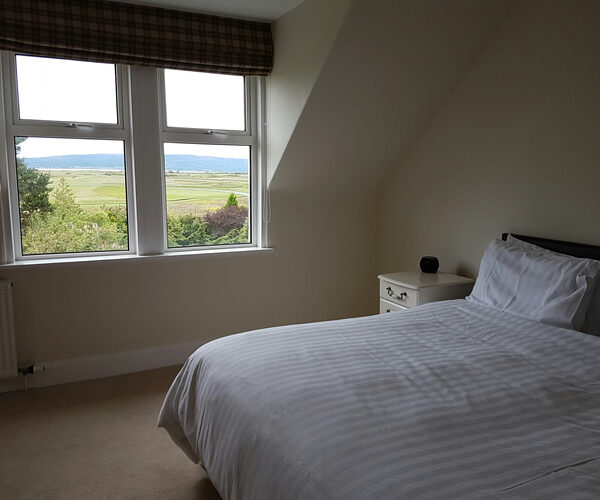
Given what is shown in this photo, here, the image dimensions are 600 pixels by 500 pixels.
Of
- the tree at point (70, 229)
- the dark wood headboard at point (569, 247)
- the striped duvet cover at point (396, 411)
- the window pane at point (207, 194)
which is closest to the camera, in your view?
the striped duvet cover at point (396, 411)

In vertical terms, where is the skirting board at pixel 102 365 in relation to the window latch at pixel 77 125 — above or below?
below

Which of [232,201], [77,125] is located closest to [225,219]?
[232,201]

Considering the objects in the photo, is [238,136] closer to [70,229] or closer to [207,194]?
[207,194]

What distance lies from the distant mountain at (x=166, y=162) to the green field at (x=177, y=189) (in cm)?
3

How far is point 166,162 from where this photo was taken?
330 centimetres

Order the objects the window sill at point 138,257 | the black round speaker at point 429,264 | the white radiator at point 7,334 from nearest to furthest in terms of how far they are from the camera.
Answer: the white radiator at point 7,334 < the window sill at point 138,257 < the black round speaker at point 429,264

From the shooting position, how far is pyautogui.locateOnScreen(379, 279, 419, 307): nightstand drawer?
289cm

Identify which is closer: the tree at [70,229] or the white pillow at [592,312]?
the white pillow at [592,312]

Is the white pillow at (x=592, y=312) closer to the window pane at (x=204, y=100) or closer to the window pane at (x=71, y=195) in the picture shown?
the window pane at (x=204, y=100)

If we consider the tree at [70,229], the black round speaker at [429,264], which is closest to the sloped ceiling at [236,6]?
the tree at [70,229]

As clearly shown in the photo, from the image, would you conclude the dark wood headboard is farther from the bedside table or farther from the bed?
the bedside table

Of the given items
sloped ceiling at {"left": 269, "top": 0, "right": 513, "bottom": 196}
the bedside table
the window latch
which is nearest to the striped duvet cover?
the bedside table

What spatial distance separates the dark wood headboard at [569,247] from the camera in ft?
7.39

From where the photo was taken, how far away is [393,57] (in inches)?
109
